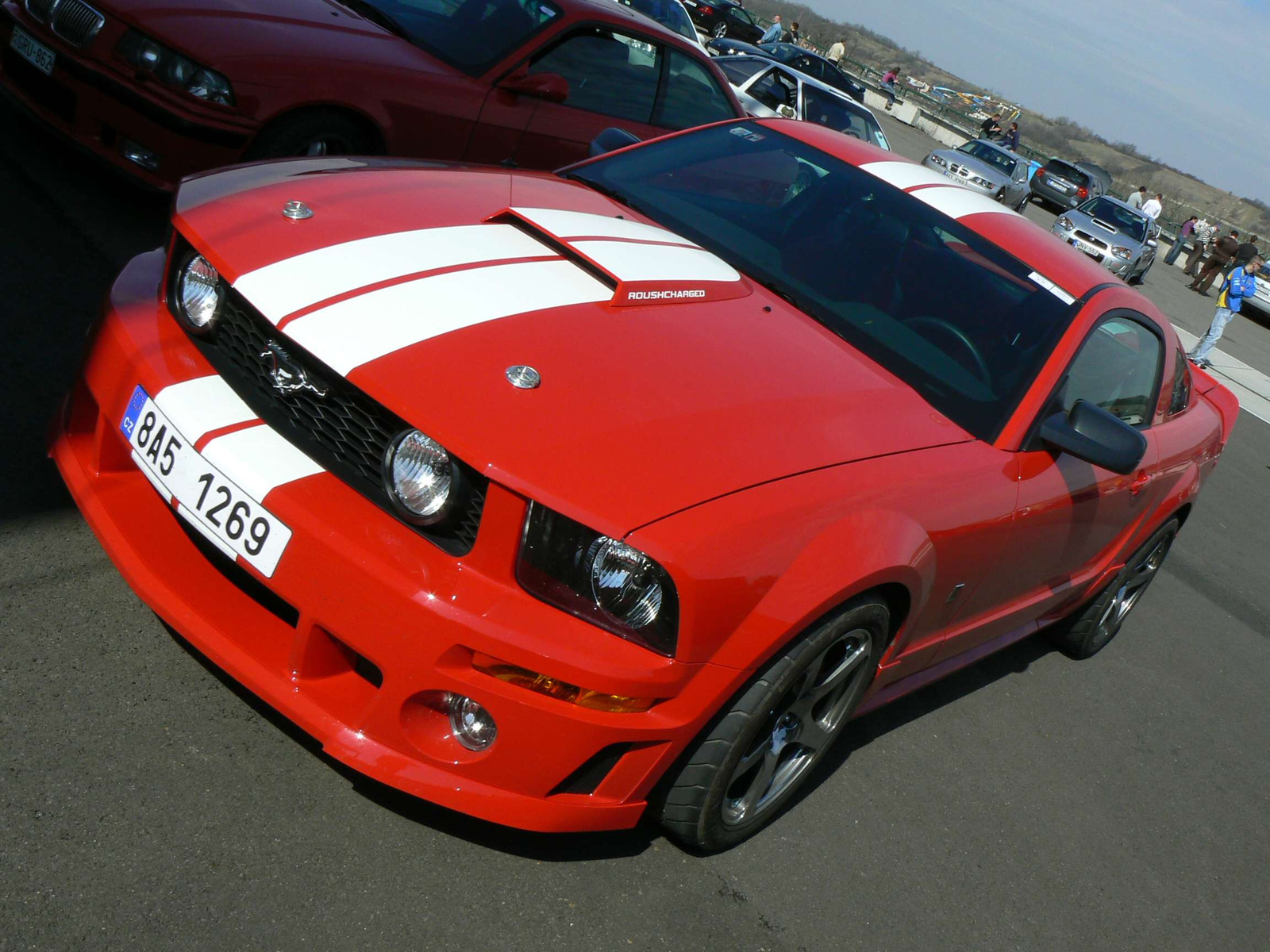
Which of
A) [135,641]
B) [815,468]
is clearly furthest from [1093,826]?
[135,641]

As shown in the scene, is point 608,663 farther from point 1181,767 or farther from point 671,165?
point 1181,767

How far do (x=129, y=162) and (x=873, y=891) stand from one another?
13.2ft

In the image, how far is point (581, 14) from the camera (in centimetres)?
592

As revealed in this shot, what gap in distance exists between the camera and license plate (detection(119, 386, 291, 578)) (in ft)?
7.29

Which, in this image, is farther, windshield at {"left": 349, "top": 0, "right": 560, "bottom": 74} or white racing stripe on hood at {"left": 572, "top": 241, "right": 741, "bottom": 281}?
windshield at {"left": 349, "top": 0, "right": 560, "bottom": 74}

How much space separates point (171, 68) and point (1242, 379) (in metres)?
13.2

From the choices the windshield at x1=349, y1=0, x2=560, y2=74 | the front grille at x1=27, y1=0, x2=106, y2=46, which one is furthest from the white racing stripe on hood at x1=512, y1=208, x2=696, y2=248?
the front grille at x1=27, y1=0, x2=106, y2=46

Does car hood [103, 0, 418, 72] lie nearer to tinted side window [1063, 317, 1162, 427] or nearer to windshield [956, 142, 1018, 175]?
tinted side window [1063, 317, 1162, 427]

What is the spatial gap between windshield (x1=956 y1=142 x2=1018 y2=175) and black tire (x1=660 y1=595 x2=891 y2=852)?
74.4 feet

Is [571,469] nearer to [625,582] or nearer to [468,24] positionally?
[625,582]

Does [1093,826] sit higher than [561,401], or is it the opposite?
[561,401]

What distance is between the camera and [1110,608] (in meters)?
4.56

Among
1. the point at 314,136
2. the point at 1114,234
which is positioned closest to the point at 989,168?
the point at 1114,234

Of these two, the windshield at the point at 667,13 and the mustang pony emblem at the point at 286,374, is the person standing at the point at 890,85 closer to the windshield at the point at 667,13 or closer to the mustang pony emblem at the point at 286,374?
the windshield at the point at 667,13
